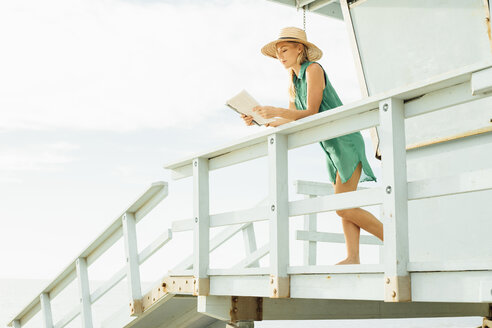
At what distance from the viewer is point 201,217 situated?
5.21 meters

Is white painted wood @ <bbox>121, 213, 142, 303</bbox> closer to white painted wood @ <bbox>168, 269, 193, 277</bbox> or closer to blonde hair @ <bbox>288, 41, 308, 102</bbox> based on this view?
white painted wood @ <bbox>168, 269, 193, 277</bbox>

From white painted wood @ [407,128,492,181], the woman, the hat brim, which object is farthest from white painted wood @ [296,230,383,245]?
the hat brim

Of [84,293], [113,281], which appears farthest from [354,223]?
[84,293]

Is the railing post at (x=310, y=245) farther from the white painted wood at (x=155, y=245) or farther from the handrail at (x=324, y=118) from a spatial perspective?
the handrail at (x=324, y=118)

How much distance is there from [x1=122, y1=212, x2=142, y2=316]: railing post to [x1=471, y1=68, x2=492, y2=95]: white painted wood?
3608 mm

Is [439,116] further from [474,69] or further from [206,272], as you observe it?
[474,69]

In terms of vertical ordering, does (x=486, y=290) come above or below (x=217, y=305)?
above

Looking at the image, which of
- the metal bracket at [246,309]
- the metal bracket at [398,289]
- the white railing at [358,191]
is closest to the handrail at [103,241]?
the white railing at [358,191]

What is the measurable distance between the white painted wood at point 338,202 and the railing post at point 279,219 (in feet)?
0.25

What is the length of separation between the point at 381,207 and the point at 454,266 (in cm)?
51

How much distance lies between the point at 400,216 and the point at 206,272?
197cm

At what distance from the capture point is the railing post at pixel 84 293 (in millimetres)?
6758

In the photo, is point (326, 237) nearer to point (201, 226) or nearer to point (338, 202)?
point (201, 226)

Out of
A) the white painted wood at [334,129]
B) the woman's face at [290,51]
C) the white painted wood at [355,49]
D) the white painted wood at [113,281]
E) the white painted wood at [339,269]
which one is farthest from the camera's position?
the white painted wood at [355,49]
